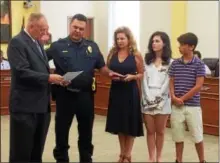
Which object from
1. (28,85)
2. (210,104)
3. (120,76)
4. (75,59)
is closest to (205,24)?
(210,104)

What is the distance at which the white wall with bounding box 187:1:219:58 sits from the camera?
36.1 ft

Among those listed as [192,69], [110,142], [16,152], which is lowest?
[110,142]

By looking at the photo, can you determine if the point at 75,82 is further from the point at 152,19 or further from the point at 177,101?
the point at 152,19

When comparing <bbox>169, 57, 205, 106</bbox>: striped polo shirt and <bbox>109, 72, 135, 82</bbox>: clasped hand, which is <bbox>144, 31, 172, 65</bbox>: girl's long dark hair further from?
<bbox>109, 72, 135, 82</bbox>: clasped hand

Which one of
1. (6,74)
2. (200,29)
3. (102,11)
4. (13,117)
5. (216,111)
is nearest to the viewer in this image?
(13,117)

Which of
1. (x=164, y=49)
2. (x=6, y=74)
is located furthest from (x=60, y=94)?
(x=6, y=74)

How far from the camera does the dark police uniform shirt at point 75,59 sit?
438cm

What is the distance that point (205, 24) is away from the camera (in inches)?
442

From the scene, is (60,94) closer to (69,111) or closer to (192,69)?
(69,111)

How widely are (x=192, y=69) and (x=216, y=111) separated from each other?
8.49 feet

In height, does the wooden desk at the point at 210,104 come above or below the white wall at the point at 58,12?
below

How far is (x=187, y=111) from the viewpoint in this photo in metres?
4.61

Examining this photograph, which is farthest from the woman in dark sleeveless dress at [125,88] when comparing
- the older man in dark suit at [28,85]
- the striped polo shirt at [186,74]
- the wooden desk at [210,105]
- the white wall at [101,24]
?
the white wall at [101,24]

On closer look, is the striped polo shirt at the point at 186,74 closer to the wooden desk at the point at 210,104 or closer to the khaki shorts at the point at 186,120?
the khaki shorts at the point at 186,120
